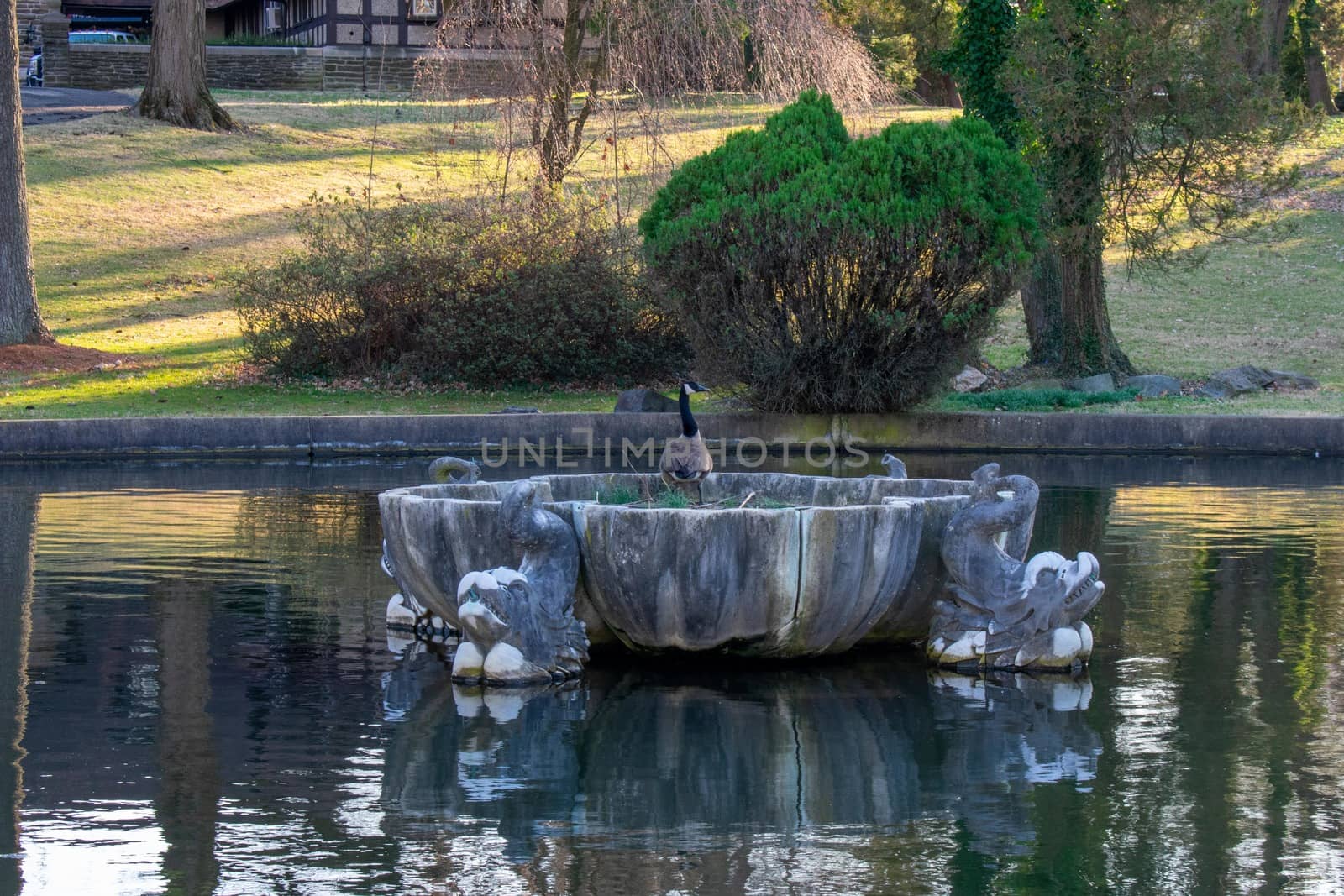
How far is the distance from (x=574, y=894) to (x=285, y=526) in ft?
29.3

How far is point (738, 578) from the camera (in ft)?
27.1

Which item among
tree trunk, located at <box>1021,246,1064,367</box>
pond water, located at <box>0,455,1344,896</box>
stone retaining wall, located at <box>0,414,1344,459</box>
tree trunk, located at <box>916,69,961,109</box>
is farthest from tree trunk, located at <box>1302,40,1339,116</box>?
pond water, located at <box>0,455,1344,896</box>

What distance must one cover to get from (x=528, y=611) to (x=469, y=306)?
1525 cm

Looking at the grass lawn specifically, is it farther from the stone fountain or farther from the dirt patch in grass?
the stone fountain

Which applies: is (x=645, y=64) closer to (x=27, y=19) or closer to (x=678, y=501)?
(x=678, y=501)

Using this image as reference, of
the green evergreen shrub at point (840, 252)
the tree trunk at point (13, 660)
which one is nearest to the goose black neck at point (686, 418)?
the tree trunk at point (13, 660)

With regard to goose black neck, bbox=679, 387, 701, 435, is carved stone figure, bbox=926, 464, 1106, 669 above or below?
below

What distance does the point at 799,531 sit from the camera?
323 inches

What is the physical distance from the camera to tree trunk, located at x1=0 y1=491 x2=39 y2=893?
19.0 ft

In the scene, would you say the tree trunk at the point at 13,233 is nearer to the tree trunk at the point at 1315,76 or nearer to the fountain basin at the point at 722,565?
the fountain basin at the point at 722,565

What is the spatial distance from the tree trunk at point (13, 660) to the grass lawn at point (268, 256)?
6630 millimetres

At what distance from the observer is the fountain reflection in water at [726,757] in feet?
19.6

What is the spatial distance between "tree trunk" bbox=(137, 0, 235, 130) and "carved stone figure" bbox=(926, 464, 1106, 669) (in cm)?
3192

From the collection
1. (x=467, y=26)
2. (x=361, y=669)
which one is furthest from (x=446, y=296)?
(x=361, y=669)
